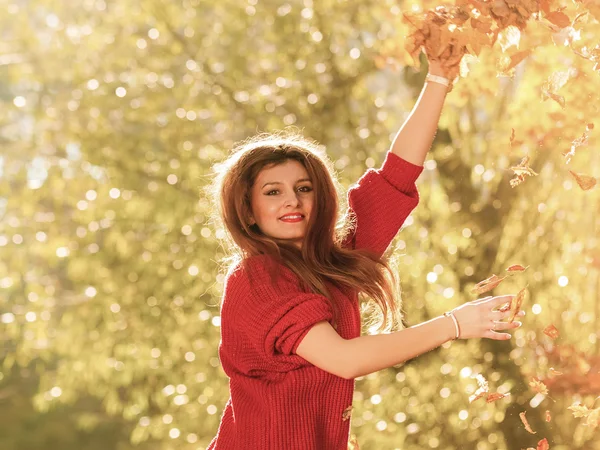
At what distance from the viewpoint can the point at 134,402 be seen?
15.3ft

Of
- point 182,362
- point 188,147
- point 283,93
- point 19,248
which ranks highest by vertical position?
point 283,93

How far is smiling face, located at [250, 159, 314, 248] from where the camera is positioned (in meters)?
1.93

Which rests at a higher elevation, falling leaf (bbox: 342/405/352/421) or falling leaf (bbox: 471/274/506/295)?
falling leaf (bbox: 471/274/506/295)

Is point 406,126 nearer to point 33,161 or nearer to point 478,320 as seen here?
point 478,320

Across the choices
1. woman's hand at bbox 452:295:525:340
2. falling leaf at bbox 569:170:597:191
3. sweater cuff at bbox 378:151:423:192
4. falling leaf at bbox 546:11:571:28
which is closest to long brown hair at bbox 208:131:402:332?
sweater cuff at bbox 378:151:423:192

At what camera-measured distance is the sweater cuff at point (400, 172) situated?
2.04m

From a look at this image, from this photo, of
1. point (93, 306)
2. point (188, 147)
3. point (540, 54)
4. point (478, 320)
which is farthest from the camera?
point (93, 306)

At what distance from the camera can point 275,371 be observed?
1823 millimetres

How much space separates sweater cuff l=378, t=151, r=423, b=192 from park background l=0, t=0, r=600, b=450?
58.5 inches

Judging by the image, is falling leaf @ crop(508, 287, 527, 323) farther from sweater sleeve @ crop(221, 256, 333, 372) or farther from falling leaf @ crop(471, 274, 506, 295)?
sweater sleeve @ crop(221, 256, 333, 372)

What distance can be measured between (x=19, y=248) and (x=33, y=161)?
46cm

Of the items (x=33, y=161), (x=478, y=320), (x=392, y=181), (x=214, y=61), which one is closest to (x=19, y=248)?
(x=33, y=161)

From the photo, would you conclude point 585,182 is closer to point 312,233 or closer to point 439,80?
point 439,80

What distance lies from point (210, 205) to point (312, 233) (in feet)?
7.05
